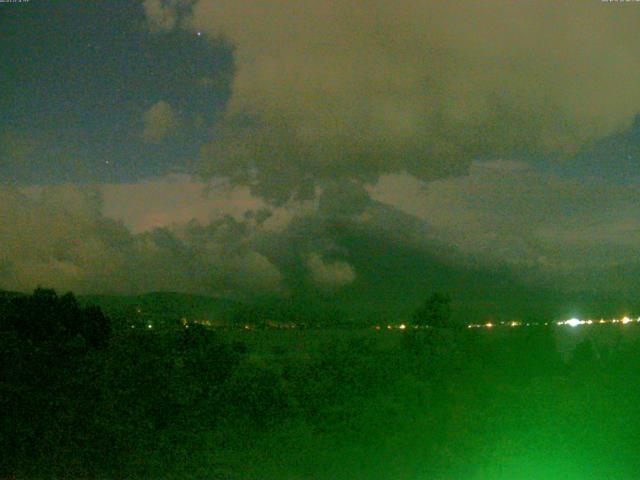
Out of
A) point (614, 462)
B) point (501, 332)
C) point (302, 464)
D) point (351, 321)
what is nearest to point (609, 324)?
point (501, 332)

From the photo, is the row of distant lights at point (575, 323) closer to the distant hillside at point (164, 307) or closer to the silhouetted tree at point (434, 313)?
the silhouetted tree at point (434, 313)

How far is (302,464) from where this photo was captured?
8922 millimetres

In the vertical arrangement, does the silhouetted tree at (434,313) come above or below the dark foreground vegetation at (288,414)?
above

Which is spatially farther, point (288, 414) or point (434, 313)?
point (434, 313)

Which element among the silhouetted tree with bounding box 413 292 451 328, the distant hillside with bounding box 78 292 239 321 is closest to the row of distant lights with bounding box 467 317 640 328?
the silhouetted tree with bounding box 413 292 451 328

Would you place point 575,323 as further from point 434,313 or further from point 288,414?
point 288,414

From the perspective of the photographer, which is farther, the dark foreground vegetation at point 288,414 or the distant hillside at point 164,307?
the distant hillside at point 164,307

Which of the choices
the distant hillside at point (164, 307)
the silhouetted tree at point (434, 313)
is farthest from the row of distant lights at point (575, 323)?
the distant hillside at point (164, 307)

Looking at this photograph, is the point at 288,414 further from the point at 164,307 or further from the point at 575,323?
the point at 575,323

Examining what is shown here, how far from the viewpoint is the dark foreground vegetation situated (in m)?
8.84

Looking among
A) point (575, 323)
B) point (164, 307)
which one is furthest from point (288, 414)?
point (575, 323)

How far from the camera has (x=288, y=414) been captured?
10211mm

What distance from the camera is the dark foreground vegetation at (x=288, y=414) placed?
29.0ft

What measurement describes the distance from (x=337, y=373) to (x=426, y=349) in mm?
1916
